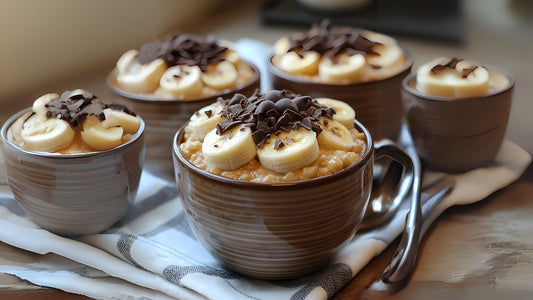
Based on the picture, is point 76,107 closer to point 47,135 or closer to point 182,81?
point 47,135

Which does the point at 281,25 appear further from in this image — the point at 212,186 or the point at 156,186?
the point at 212,186

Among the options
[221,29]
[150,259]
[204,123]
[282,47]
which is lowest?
[221,29]

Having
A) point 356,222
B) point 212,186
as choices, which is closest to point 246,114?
point 212,186

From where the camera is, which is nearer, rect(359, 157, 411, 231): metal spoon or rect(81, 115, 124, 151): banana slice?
rect(81, 115, 124, 151): banana slice

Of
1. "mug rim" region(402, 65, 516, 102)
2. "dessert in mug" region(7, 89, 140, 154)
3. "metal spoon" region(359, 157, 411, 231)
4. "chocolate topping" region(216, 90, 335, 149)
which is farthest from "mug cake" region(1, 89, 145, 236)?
"mug rim" region(402, 65, 516, 102)

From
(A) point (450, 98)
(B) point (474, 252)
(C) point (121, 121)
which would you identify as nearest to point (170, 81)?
(C) point (121, 121)

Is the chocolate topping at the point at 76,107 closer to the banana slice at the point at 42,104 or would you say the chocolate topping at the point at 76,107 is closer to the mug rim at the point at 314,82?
the banana slice at the point at 42,104

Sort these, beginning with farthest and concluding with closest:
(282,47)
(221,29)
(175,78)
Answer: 1. (221,29)
2. (282,47)
3. (175,78)

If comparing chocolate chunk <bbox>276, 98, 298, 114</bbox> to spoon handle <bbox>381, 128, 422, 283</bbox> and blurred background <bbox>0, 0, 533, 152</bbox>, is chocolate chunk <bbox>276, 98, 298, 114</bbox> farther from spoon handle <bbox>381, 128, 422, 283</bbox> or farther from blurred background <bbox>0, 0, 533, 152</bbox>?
blurred background <bbox>0, 0, 533, 152</bbox>
